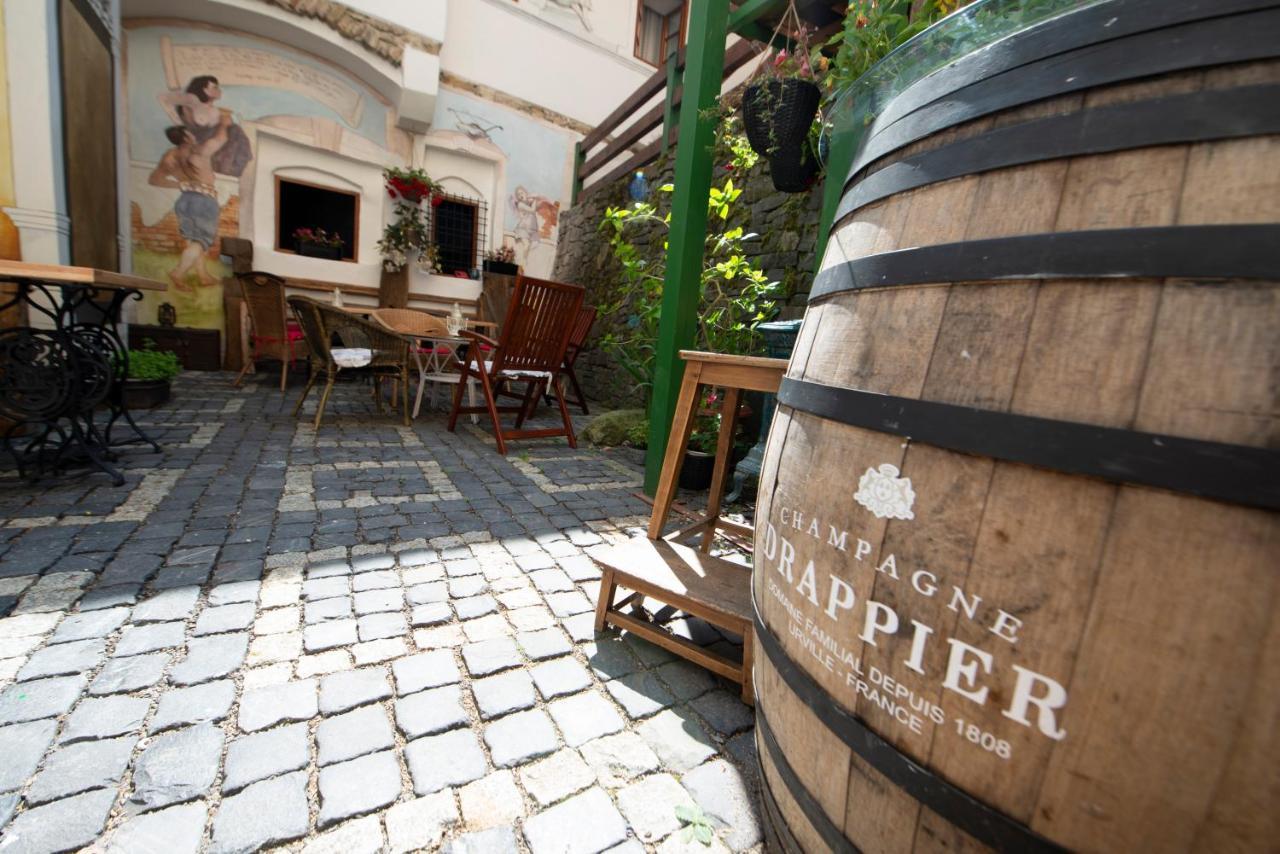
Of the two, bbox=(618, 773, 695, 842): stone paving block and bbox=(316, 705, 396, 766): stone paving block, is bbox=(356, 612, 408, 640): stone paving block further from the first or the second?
bbox=(618, 773, 695, 842): stone paving block

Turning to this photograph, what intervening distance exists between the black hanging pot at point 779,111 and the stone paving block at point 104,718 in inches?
123

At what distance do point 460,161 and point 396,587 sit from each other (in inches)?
324

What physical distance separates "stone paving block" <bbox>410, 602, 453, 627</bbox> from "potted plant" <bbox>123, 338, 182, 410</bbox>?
159 inches

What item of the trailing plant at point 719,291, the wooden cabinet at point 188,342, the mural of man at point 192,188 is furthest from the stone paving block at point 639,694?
the mural of man at point 192,188

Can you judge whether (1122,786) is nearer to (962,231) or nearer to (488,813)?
(962,231)

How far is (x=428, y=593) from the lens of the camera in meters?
1.76

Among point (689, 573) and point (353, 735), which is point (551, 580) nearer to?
point (689, 573)

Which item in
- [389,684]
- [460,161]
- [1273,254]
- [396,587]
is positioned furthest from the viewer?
[460,161]

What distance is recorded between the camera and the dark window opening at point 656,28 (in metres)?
9.91

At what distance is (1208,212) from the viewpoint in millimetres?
475

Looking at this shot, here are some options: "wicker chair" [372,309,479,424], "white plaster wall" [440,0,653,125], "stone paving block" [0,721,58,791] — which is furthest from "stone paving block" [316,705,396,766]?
"white plaster wall" [440,0,653,125]

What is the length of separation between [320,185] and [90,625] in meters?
7.79

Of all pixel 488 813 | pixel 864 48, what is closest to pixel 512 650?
pixel 488 813

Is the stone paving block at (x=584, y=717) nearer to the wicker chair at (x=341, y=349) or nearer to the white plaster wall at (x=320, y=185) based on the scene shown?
the wicker chair at (x=341, y=349)
